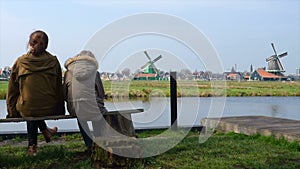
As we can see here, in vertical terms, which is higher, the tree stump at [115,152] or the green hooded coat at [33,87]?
the green hooded coat at [33,87]

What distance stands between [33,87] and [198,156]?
216 cm

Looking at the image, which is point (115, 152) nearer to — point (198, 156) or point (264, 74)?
point (198, 156)

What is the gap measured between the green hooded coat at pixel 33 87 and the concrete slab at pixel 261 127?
355 cm

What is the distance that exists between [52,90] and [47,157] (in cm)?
82

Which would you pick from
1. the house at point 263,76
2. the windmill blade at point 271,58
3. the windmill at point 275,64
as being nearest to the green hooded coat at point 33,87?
the windmill at point 275,64

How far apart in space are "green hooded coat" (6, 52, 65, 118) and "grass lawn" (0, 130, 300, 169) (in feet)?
1.84

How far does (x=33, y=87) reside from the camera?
4.44 metres

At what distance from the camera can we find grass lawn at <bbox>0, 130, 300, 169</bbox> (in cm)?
446

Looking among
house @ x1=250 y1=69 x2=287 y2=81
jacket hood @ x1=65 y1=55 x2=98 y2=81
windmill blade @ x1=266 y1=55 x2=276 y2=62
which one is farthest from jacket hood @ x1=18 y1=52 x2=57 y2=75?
house @ x1=250 y1=69 x2=287 y2=81

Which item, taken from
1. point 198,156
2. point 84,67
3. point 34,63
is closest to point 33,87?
point 34,63

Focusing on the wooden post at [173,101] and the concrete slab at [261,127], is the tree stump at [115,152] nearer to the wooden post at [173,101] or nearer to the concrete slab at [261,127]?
the concrete slab at [261,127]

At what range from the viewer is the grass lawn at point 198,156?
4.46m

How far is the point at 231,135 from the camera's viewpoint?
7.14 m

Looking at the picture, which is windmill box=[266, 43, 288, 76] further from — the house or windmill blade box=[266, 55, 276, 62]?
the house
